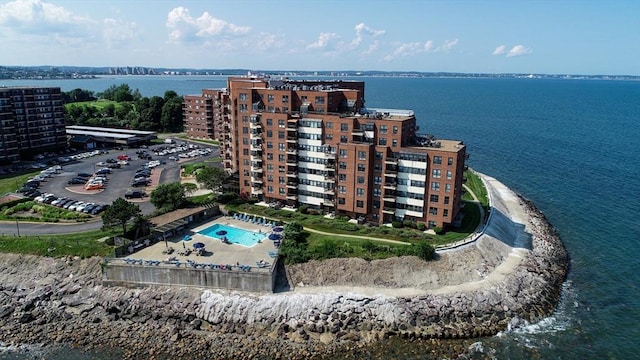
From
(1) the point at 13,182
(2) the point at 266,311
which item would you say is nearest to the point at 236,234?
(2) the point at 266,311

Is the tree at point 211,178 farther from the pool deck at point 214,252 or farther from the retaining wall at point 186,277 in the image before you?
the retaining wall at point 186,277

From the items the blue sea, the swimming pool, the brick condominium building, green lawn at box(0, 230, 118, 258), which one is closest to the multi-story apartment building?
green lawn at box(0, 230, 118, 258)

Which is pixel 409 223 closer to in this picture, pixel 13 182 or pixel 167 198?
pixel 167 198

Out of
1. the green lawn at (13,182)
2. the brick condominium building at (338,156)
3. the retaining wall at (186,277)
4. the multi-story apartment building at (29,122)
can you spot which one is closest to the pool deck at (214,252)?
the retaining wall at (186,277)

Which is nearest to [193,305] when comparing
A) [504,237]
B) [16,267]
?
[16,267]

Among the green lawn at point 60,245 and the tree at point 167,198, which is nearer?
the green lawn at point 60,245

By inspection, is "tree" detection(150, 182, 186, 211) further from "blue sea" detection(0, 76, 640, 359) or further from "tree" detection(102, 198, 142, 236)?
"blue sea" detection(0, 76, 640, 359)

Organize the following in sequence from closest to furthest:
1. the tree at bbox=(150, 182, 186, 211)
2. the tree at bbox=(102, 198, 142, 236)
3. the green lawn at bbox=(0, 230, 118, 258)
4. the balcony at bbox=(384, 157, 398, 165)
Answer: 1. the green lawn at bbox=(0, 230, 118, 258)
2. the tree at bbox=(102, 198, 142, 236)
3. the balcony at bbox=(384, 157, 398, 165)
4. the tree at bbox=(150, 182, 186, 211)
